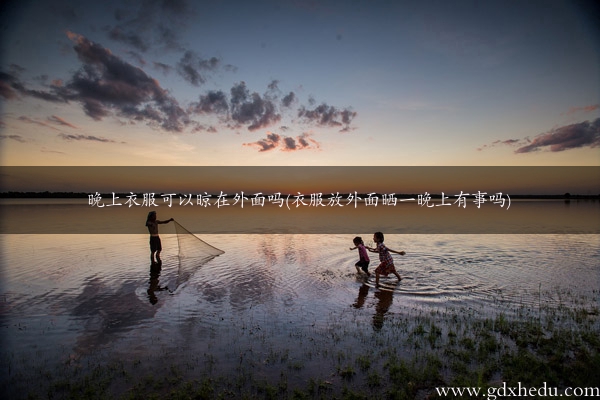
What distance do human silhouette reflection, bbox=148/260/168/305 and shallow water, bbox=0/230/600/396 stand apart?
8cm

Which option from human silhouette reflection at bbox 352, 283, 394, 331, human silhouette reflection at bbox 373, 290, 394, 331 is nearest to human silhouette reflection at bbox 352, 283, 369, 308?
Result: human silhouette reflection at bbox 352, 283, 394, 331

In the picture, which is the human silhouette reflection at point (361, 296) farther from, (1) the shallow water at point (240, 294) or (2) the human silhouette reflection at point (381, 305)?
(2) the human silhouette reflection at point (381, 305)

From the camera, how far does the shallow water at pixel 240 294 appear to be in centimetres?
866

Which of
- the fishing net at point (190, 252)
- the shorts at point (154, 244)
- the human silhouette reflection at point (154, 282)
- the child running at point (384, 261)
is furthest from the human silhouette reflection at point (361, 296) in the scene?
the shorts at point (154, 244)

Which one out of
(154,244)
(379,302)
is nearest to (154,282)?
(154,244)

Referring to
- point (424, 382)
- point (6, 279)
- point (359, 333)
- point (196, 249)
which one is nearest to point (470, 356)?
point (424, 382)

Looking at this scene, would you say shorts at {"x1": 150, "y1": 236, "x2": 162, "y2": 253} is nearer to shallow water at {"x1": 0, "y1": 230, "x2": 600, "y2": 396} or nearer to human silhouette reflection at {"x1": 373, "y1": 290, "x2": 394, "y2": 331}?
shallow water at {"x1": 0, "y1": 230, "x2": 600, "y2": 396}

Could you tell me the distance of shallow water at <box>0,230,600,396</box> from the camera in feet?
28.4

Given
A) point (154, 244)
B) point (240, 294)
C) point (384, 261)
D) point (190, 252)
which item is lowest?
point (240, 294)

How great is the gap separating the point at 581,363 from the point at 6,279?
20.1 metres

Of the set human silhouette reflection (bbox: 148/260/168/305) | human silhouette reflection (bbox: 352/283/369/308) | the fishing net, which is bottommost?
human silhouette reflection (bbox: 148/260/168/305)

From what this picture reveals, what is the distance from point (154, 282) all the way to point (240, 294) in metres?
4.22

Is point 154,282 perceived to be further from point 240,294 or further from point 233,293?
point 240,294

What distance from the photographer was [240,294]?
1274 cm
